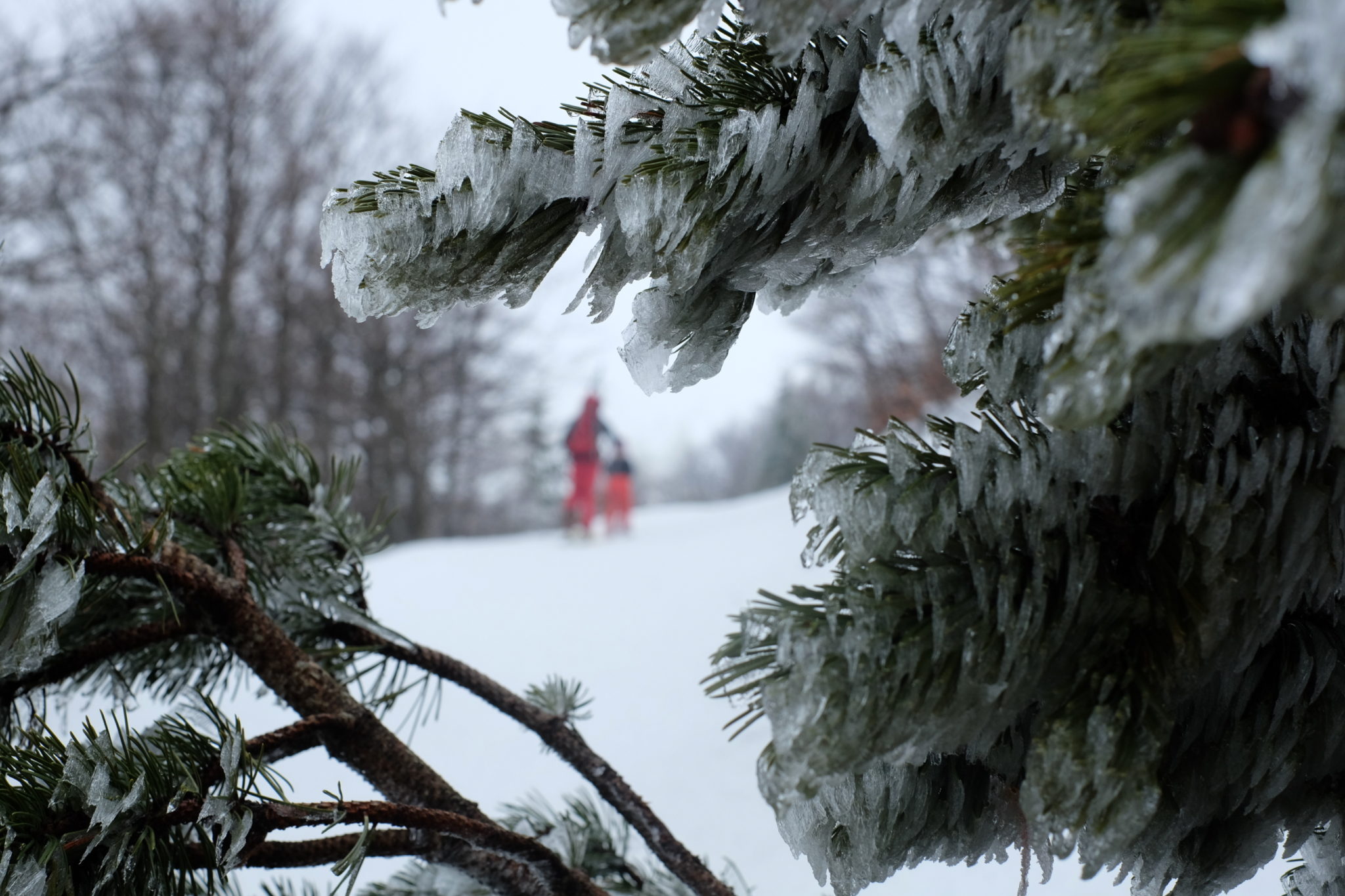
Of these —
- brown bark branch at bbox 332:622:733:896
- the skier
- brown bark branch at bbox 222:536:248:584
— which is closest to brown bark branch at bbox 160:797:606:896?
brown bark branch at bbox 332:622:733:896

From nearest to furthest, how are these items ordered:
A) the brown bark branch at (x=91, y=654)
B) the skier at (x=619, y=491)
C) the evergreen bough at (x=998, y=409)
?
the evergreen bough at (x=998, y=409)
the brown bark branch at (x=91, y=654)
the skier at (x=619, y=491)

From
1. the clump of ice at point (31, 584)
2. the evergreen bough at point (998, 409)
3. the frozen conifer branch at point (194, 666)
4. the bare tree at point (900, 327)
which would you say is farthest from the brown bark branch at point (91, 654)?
the bare tree at point (900, 327)

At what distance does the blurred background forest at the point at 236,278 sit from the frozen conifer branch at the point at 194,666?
7.03 m

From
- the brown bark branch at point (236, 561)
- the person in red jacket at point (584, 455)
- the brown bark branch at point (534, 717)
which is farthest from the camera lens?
the person in red jacket at point (584, 455)

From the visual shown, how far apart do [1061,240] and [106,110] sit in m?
11.8

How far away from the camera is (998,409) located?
57 centimetres

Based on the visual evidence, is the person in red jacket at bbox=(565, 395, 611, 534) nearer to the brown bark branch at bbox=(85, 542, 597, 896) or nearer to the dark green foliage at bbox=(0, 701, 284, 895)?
the brown bark branch at bbox=(85, 542, 597, 896)

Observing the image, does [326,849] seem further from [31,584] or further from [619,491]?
[619,491]

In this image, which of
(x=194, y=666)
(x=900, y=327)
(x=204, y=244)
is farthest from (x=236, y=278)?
(x=194, y=666)

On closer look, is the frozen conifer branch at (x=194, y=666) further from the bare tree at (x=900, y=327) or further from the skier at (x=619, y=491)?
the skier at (x=619, y=491)

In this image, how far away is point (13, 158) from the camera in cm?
823

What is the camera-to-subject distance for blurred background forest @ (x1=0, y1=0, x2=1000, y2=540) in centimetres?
865

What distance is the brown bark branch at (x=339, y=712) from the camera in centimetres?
83

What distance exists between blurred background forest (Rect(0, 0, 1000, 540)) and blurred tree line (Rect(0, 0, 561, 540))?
27 mm
